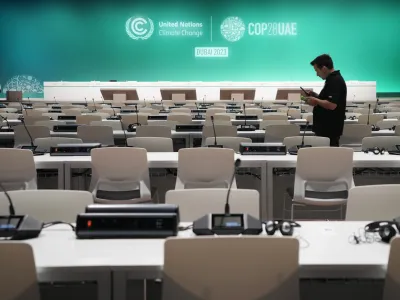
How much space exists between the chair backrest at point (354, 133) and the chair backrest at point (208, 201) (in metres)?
3.78

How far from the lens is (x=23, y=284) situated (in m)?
1.78

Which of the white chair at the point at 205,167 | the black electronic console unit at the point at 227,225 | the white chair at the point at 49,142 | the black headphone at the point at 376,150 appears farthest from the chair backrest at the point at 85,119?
the black electronic console unit at the point at 227,225

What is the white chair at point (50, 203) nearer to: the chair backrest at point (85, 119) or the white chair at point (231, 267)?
the white chair at point (231, 267)

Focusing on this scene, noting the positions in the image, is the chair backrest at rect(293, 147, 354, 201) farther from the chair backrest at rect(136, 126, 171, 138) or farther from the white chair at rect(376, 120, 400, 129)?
the white chair at rect(376, 120, 400, 129)

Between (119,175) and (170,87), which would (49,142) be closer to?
(119,175)

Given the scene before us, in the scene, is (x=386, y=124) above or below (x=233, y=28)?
below

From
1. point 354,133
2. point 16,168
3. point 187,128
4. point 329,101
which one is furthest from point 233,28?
point 16,168

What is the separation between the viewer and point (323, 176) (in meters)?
4.18

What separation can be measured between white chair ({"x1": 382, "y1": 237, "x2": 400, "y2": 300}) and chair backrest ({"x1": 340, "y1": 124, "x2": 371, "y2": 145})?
4.60m

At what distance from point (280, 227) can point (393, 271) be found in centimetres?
60

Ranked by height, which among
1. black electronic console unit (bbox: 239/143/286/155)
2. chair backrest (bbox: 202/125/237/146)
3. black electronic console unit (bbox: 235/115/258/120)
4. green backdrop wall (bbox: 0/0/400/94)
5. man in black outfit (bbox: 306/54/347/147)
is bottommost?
black electronic console unit (bbox: 239/143/286/155)

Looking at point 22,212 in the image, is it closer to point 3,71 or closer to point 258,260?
point 258,260

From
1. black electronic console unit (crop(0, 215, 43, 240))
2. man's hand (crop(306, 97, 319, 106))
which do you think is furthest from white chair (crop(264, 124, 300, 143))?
black electronic console unit (crop(0, 215, 43, 240))

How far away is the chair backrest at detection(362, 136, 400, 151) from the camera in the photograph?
17.0 feet
